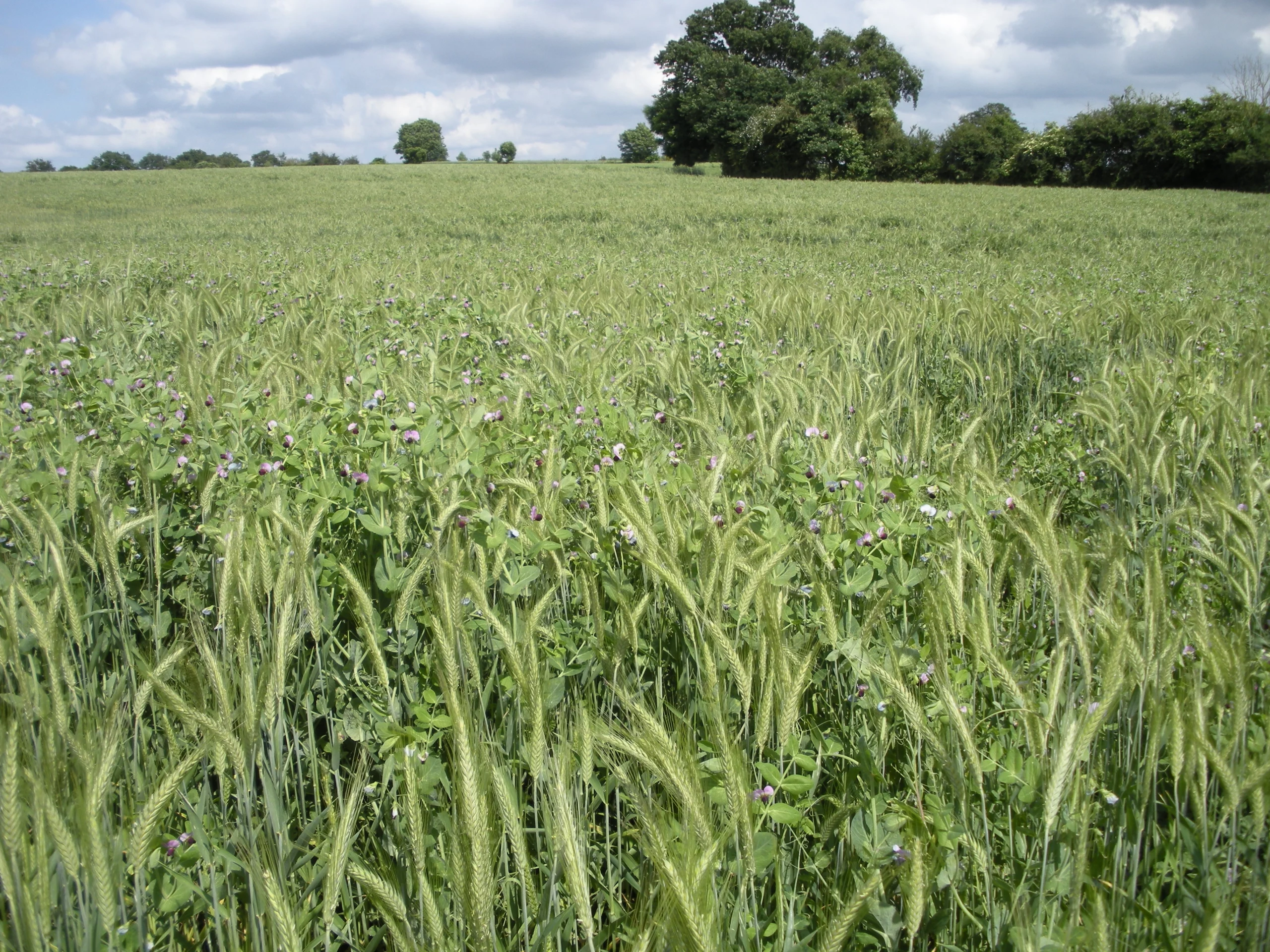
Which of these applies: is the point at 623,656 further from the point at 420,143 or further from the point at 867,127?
the point at 420,143

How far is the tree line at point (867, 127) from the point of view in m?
34.8

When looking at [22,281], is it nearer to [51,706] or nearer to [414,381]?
[414,381]

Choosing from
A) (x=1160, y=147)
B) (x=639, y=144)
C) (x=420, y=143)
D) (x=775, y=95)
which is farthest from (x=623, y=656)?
(x=420, y=143)

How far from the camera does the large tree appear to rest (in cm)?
4138

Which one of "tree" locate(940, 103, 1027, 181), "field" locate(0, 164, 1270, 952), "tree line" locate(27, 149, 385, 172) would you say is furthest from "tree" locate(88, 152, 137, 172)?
"field" locate(0, 164, 1270, 952)

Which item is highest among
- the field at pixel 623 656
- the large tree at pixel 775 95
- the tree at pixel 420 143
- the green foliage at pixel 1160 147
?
the tree at pixel 420 143

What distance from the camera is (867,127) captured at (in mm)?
43906

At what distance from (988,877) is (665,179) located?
3481 centimetres

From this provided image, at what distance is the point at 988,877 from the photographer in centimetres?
101

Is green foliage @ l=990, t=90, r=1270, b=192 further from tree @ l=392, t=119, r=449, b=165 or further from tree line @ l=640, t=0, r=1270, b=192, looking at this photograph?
tree @ l=392, t=119, r=449, b=165

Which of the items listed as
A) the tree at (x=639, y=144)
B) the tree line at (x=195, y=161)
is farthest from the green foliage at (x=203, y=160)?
the tree at (x=639, y=144)

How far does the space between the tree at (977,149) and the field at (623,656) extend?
156 ft

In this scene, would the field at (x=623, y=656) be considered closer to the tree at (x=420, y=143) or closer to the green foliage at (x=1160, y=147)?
the green foliage at (x=1160, y=147)

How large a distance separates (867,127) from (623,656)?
1931 inches
